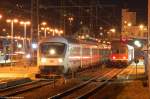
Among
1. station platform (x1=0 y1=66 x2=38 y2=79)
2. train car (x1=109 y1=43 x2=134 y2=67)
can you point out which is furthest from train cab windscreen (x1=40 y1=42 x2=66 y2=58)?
train car (x1=109 y1=43 x2=134 y2=67)

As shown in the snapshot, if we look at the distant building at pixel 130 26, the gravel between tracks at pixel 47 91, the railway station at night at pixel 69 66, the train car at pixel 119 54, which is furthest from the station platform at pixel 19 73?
the distant building at pixel 130 26

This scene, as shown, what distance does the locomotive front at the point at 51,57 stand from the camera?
119 feet

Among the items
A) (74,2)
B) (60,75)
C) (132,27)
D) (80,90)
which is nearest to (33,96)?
(80,90)

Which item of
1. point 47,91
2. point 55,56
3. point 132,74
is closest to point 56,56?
point 55,56

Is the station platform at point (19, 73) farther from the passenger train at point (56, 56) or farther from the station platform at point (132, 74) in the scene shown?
the station platform at point (132, 74)

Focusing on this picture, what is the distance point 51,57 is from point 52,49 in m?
0.69

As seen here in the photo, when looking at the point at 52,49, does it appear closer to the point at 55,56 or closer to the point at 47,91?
the point at 55,56

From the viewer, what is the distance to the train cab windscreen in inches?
1436

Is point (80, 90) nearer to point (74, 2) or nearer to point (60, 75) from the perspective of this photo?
point (60, 75)

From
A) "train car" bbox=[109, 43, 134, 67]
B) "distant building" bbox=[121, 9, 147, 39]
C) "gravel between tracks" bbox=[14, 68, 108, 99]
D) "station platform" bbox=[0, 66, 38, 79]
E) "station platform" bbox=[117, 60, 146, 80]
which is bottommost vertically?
"gravel between tracks" bbox=[14, 68, 108, 99]

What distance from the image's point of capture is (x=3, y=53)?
2491 inches

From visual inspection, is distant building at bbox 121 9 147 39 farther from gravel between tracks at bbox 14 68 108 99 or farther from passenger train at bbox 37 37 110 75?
gravel between tracks at bbox 14 68 108 99

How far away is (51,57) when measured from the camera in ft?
119

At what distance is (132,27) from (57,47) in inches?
2362
